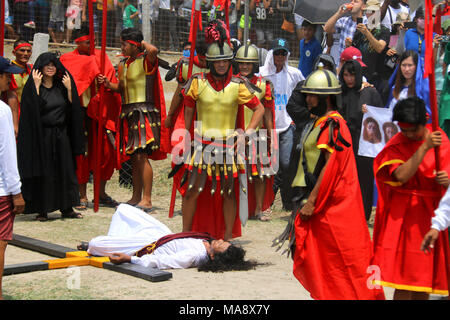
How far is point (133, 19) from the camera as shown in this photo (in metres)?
15.4

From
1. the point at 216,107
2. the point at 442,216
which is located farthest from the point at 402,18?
the point at 442,216

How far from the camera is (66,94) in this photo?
29.9 feet

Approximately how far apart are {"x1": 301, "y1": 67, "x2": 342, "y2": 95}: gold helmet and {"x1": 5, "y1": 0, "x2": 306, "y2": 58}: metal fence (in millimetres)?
8732

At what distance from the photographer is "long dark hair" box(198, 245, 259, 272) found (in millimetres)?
6711

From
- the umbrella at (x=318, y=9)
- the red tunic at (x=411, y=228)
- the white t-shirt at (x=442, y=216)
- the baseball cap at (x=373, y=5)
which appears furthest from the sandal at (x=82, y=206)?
the white t-shirt at (x=442, y=216)

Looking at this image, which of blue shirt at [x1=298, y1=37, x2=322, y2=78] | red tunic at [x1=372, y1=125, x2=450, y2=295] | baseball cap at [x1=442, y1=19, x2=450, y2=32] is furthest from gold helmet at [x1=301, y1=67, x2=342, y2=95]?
blue shirt at [x1=298, y1=37, x2=322, y2=78]

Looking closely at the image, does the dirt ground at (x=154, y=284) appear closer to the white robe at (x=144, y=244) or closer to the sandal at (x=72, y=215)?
the white robe at (x=144, y=244)

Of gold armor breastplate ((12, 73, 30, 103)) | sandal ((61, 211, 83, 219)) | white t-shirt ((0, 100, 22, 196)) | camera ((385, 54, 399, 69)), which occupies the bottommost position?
sandal ((61, 211, 83, 219))

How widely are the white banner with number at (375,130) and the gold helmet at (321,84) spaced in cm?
284

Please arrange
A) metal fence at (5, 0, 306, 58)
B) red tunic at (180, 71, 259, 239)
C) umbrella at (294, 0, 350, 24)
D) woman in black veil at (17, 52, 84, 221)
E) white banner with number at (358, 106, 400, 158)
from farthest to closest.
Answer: metal fence at (5, 0, 306, 58) → umbrella at (294, 0, 350, 24) → woman in black veil at (17, 52, 84, 221) → white banner with number at (358, 106, 400, 158) → red tunic at (180, 71, 259, 239)

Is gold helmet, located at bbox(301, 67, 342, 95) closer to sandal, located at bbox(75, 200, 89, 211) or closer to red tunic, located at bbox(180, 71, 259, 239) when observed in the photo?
red tunic, located at bbox(180, 71, 259, 239)

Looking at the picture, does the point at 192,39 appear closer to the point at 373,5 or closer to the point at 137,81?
the point at 137,81

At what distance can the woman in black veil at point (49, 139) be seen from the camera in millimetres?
8758

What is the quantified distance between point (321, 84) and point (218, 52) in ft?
6.74
